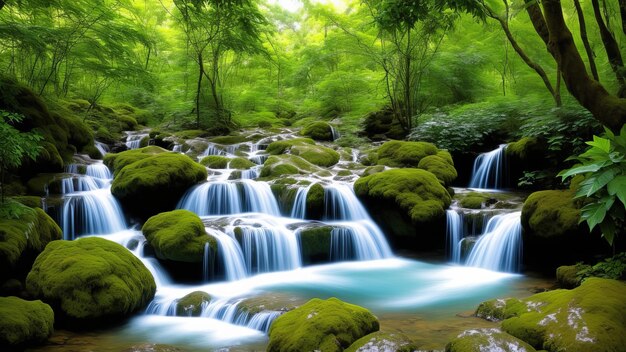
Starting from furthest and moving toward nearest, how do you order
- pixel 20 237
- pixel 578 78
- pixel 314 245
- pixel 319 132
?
1. pixel 319 132
2. pixel 314 245
3. pixel 20 237
4. pixel 578 78

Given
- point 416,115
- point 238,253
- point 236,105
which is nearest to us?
point 238,253

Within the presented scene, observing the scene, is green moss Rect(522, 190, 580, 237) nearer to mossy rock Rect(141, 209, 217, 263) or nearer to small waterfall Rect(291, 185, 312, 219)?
small waterfall Rect(291, 185, 312, 219)

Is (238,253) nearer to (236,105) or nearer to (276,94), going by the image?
(236,105)

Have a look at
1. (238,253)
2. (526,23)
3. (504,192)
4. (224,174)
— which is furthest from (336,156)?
(526,23)

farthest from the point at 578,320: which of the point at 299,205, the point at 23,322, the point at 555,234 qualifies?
the point at 299,205

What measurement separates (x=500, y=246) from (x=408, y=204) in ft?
6.12

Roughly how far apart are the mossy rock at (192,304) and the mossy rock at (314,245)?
261 centimetres

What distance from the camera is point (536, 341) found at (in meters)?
4.05

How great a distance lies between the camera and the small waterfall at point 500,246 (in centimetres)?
798

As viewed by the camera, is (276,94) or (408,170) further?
(276,94)

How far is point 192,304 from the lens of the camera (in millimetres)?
6211

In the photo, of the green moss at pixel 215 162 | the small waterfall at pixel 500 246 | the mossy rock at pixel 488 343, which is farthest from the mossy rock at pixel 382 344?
the green moss at pixel 215 162

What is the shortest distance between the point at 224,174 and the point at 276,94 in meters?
11.7

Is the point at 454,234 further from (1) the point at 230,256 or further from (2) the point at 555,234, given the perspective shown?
(1) the point at 230,256
